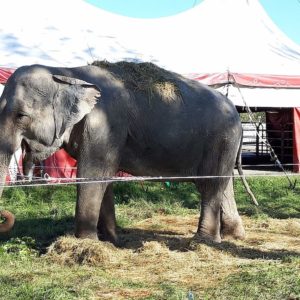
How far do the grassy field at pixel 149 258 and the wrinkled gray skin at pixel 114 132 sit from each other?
440 millimetres

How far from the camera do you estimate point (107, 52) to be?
13531mm

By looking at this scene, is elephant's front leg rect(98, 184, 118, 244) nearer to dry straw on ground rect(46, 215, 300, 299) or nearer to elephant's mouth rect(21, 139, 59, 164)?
dry straw on ground rect(46, 215, 300, 299)

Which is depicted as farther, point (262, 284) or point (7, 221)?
point (7, 221)

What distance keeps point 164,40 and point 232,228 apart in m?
7.72

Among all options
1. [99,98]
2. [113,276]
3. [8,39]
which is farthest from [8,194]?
[113,276]

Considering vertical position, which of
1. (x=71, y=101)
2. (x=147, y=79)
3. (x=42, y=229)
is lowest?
(x=42, y=229)

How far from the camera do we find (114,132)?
23.3 feet

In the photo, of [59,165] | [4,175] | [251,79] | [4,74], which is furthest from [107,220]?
[251,79]

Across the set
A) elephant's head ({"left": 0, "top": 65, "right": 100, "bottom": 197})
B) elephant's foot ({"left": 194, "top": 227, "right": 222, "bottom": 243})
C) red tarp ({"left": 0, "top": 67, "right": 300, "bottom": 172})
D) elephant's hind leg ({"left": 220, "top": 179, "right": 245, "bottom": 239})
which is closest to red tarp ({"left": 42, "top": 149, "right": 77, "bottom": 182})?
red tarp ({"left": 0, "top": 67, "right": 300, "bottom": 172})

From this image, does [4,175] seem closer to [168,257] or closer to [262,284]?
[168,257]

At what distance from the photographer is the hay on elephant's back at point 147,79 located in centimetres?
744

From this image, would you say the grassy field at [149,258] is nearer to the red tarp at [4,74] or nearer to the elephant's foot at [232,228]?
the elephant's foot at [232,228]

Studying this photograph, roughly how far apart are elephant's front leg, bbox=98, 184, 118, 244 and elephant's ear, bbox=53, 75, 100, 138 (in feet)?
3.97

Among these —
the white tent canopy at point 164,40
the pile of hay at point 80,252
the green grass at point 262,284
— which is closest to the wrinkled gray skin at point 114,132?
the pile of hay at point 80,252
